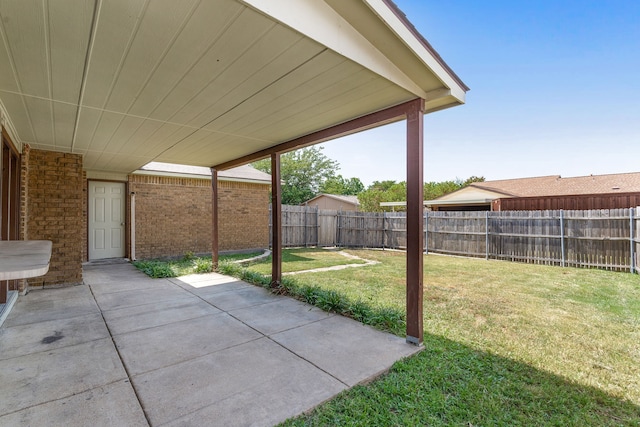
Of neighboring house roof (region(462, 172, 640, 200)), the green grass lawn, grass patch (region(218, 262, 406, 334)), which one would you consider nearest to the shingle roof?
neighboring house roof (region(462, 172, 640, 200))

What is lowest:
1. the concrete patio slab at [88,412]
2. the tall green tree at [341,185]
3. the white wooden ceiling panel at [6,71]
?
the concrete patio slab at [88,412]

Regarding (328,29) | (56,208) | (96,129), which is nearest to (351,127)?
A: (328,29)

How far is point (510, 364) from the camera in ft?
9.84

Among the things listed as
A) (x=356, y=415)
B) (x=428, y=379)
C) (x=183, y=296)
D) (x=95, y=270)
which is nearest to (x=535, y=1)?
(x=428, y=379)

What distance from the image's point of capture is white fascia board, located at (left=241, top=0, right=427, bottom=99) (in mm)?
1970

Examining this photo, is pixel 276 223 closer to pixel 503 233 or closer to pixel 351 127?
pixel 351 127

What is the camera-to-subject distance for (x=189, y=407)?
7.42ft

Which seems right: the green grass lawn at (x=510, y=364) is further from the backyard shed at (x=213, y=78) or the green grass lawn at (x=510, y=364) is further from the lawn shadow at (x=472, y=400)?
the backyard shed at (x=213, y=78)

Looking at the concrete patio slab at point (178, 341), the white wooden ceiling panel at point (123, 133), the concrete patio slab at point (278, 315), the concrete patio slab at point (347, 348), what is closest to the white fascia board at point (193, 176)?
the white wooden ceiling panel at point (123, 133)

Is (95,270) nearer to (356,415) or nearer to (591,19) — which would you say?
(356,415)

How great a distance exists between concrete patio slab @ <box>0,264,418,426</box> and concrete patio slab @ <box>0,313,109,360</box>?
11mm

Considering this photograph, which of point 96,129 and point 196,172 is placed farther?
point 196,172

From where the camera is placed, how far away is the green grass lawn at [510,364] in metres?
2.24

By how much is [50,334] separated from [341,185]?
38.1m
